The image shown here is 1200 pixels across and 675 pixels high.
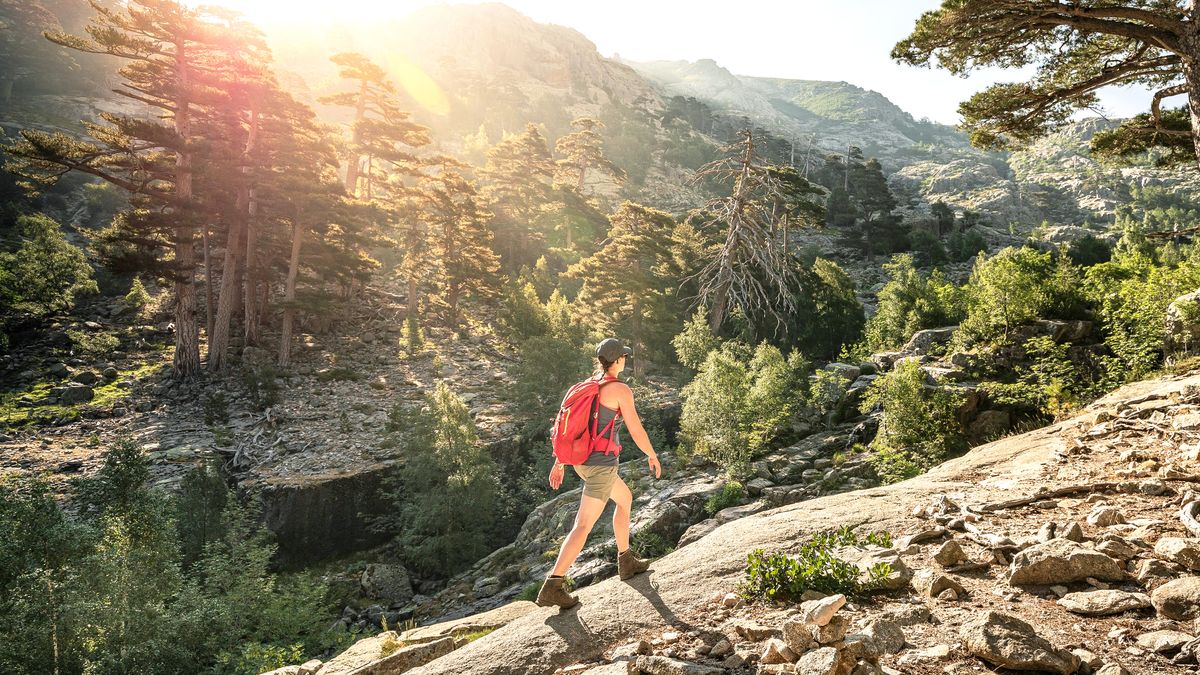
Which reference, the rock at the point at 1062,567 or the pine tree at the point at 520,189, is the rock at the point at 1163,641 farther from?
the pine tree at the point at 520,189

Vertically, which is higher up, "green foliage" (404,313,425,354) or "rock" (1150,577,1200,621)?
"rock" (1150,577,1200,621)

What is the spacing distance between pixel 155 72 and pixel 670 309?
81.8ft

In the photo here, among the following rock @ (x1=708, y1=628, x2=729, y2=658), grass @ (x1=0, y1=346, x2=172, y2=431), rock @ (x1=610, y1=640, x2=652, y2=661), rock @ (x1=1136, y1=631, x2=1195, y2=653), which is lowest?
grass @ (x1=0, y1=346, x2=172, y2=431)

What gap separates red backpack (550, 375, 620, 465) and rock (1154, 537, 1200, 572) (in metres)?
3.77

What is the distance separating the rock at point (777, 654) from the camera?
3.09 meters

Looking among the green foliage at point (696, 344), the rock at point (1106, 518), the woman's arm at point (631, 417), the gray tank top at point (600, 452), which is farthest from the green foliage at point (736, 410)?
the gray tank top at point (600, 452)

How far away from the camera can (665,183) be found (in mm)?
70500

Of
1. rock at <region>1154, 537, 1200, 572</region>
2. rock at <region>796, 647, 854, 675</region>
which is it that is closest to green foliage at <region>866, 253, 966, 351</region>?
rock at <region>1154, 537, 1200, 572</region>

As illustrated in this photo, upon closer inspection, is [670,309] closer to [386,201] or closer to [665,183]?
[386,201]

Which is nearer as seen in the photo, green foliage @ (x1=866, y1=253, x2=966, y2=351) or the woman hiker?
the woman hiker

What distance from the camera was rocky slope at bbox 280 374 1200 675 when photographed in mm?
2986

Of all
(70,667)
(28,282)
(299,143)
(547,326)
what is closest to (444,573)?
(70,667)

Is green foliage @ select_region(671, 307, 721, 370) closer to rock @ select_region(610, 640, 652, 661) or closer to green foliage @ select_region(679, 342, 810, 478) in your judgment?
green foliage @ select_region(679, 342, 810, 478)

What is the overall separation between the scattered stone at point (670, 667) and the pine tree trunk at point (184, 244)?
25178 mm
